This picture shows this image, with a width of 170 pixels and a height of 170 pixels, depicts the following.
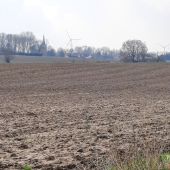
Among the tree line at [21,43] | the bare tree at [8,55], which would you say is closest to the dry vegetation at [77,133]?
the bare tree at [8,55]

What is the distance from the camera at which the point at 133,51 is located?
11850cm

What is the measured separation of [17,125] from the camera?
46.1 ft

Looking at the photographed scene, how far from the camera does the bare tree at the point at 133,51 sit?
115 metres

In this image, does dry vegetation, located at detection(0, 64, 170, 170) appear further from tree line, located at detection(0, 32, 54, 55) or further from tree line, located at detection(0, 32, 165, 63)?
tree line, located at detection(0, 32, 54, 55)

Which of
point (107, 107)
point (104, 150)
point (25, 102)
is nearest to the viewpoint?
point (104, 150)

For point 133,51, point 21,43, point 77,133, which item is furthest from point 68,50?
point 77,133

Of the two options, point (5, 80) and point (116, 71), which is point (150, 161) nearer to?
point (5, 80)

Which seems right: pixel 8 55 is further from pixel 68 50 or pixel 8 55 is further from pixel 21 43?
pixel 21 43

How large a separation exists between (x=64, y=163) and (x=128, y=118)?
22.2ft

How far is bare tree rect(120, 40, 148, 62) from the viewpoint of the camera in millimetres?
114863

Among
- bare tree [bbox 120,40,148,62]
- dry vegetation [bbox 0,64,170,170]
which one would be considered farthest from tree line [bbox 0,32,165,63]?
dry vegetation [bbox 0,64,170,170]

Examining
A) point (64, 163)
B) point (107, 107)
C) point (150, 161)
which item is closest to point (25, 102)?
point (107, 107)

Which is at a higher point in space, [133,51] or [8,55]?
[133,51]

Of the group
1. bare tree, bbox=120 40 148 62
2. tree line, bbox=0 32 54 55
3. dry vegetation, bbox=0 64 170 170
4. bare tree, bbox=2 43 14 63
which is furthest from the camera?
tree line, bbox=0 32 54 55
